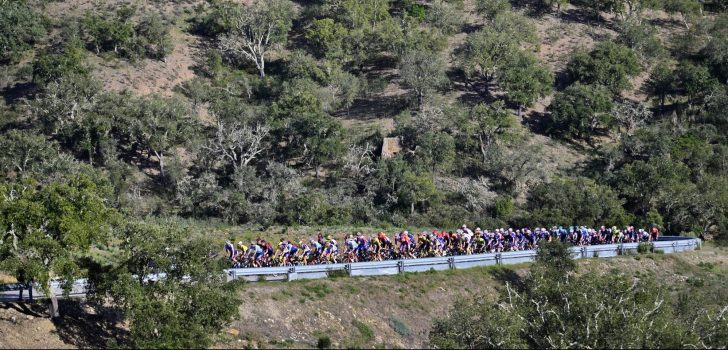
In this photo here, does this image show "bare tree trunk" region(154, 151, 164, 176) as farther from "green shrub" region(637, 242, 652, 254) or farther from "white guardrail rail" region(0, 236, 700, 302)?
"green shrub" region(637, 242, 652, 254)

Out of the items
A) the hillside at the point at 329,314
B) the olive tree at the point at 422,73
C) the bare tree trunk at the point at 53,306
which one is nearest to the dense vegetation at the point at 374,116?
the olive tree at the point at 422,73

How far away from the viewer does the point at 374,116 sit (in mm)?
100438

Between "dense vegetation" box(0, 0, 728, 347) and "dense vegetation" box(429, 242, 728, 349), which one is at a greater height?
"dense vegetation" box(429, 242, 728, 349)

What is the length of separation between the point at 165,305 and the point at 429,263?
19.8m

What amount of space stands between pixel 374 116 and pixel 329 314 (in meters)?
58.4

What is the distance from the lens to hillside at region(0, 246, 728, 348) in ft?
121

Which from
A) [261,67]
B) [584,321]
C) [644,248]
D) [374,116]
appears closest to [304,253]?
[584,321]

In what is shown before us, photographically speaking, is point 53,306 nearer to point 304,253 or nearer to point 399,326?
point 304,253

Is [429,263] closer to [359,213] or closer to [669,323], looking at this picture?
[669,323]

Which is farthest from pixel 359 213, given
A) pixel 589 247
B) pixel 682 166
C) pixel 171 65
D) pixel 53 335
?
pixel 53 335

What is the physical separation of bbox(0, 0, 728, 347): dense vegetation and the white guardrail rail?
17.2m

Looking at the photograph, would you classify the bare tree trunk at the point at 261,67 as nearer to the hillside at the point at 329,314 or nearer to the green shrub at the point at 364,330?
the hillside at the point at 329,314

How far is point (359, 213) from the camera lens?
78812mm

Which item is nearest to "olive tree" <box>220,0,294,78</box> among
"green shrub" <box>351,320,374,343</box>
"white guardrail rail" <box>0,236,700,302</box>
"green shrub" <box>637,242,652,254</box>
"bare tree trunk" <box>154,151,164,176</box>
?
"bare tree trunk" <box>154,151,164,176</box>
